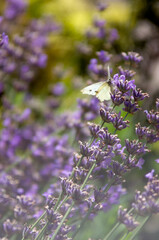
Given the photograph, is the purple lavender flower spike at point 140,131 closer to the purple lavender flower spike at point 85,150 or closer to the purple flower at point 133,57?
the purple lavender flower spike at point 85,150

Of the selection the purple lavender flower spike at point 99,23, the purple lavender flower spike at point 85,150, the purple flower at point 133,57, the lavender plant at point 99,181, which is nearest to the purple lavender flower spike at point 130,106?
the lavender plant at point 99,181

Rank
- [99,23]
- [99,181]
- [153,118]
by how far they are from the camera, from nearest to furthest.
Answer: [153,118] < [99,181] < [99,23]

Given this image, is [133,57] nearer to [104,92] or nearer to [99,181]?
[104,92]

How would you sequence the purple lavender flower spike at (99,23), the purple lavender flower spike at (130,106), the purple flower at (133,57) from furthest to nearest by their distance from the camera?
the purple lavender flower spike at (99,23)
the purple flower at (133,57)
the purple lavender flower spike at (130,106)

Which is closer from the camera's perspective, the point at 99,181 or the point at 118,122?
the point at 118,122

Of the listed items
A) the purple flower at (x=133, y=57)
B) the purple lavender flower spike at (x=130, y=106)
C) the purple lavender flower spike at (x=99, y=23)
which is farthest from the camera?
the purple lavender flower spike at (x=99, y=23)

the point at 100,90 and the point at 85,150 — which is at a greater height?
the point at 100,90

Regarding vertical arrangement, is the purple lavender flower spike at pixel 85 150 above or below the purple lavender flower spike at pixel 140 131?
above

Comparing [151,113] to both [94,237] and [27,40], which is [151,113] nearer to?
[94,237]

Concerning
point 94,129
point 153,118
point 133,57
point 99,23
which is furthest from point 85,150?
point 99,23

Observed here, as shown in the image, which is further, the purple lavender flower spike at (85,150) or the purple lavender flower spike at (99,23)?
the purple lavender flower spike at (99,23)
